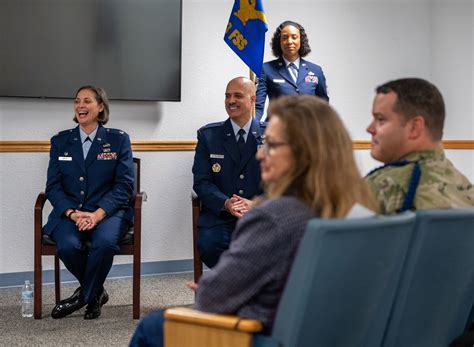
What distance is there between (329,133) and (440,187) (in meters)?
0.52

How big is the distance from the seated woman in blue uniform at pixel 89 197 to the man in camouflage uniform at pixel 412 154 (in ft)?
7.60

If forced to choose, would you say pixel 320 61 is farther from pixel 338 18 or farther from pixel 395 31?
pixel 395 31

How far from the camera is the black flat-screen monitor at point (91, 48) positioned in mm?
5066

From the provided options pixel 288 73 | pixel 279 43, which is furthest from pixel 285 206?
pixel 279 43

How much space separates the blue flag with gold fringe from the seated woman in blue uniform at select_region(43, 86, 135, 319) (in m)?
0.98

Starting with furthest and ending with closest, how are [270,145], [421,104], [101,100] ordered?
[101,100]
[421,104]
[270,145]

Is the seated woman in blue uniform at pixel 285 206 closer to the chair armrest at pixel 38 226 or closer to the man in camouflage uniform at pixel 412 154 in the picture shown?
the man in camouflage uniform at pixel 412 154

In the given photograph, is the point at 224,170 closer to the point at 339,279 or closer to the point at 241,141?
the point at 241,141

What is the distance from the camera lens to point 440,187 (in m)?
2.32

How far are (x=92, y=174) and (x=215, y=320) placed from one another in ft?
9.24

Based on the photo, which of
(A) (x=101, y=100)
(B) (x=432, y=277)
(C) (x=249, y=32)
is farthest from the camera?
(C) (x=249, y=32)

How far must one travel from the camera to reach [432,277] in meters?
2.24

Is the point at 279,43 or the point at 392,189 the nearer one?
the point at 392,189

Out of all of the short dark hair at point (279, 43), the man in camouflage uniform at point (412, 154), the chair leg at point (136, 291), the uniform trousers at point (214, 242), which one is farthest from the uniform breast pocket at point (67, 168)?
the man in camouflage uniform at point (412, 154)
